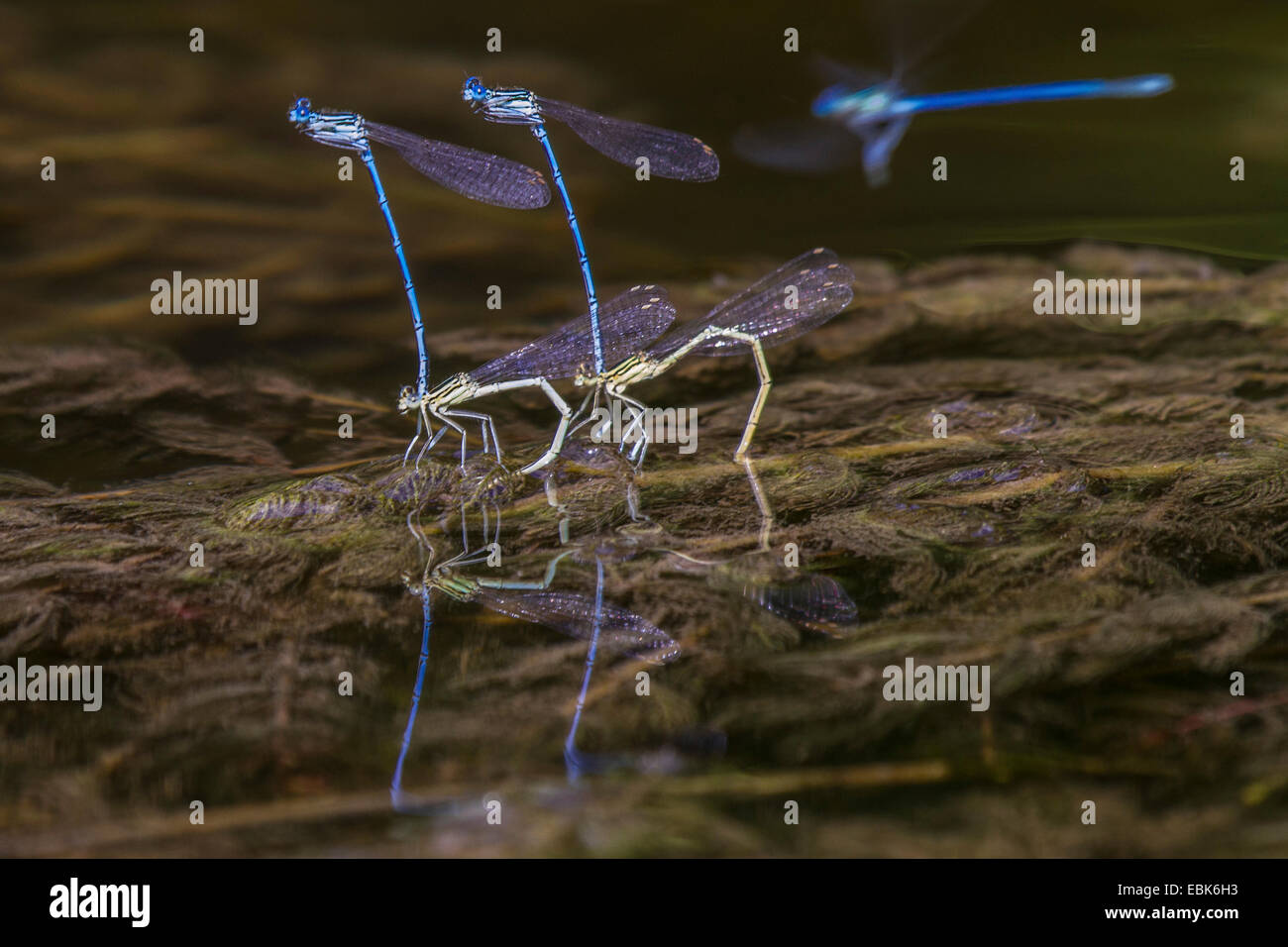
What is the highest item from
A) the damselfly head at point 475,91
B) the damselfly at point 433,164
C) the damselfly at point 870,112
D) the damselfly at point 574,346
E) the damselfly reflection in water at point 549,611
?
the damselfly at point 870,112

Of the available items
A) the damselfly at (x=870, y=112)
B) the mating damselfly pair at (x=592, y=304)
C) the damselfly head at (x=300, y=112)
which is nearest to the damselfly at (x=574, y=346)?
the mating damselfly pair at (x=592, y=304)

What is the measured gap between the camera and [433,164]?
2.94m

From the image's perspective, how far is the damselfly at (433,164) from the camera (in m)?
2.73

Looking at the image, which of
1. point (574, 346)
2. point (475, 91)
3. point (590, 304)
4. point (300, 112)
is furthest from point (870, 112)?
point (300, 112)

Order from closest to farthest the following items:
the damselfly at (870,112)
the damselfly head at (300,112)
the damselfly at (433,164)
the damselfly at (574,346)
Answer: the damselfly head at (300,112) → the damselfly at (433,164) → the damselfly at (574,346) → the damselfly at (870,112)

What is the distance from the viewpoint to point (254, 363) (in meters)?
3.88

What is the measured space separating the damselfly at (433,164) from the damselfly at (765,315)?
1.94ft

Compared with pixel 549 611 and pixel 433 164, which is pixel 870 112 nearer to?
pixel 433 164

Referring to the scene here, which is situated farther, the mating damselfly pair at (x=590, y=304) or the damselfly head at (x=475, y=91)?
the mating damselfly pair at (x=590, y=304)

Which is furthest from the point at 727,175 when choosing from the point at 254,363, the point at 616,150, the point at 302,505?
the point at 302,505

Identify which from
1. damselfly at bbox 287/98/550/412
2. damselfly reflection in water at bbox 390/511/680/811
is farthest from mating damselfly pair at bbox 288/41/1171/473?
damselfly reflection in water at bbox 390/511/680/811

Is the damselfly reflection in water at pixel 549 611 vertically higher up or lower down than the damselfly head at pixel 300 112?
lower down

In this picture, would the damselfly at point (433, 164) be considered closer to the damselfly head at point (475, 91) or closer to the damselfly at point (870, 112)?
the damselfly head at point (475, 91)

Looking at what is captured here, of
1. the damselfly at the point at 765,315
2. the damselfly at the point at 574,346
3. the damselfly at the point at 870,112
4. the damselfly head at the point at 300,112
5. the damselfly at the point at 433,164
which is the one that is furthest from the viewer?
the damselfly at the point at 870,112
